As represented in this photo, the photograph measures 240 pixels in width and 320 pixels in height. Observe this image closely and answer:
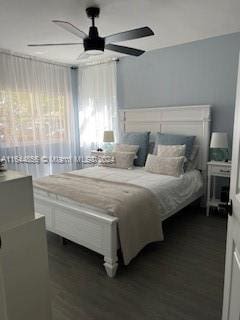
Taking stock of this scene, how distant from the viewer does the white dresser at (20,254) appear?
46.1 inches

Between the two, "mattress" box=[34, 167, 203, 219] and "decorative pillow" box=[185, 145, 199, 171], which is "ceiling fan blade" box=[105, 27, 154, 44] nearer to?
"mattress" box=[34, 167, 203, 219]

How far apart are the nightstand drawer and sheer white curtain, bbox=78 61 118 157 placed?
2.09 meters

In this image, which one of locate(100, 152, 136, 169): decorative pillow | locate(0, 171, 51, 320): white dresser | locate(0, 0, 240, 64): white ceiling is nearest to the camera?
locate(0, 171, 51, 320): white dresser

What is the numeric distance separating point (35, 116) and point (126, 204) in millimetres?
2943

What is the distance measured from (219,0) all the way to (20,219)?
100 inches

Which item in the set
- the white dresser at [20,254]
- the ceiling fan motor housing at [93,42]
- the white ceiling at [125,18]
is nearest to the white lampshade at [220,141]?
→ the white ceiling at [125,18]

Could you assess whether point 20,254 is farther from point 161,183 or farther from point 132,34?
point 132,34

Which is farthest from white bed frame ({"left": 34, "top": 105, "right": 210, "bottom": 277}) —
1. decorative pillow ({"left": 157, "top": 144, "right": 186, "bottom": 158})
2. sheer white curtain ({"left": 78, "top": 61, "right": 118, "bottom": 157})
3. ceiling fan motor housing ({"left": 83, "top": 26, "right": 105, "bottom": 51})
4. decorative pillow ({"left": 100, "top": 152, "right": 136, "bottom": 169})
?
ceiling fan motor housing ({"left": 83, "top": 26, "right": 105, "bottom": 51})

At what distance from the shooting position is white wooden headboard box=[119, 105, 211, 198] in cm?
354

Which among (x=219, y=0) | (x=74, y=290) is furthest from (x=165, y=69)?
(x=74, y=290)

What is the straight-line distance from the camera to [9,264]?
3.95ft

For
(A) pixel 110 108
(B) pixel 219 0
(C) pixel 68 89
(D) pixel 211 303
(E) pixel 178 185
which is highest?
(B) pixel 219 0

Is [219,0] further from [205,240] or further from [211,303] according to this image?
[211,303]

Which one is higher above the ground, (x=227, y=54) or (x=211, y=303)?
(x=227, y=54)
